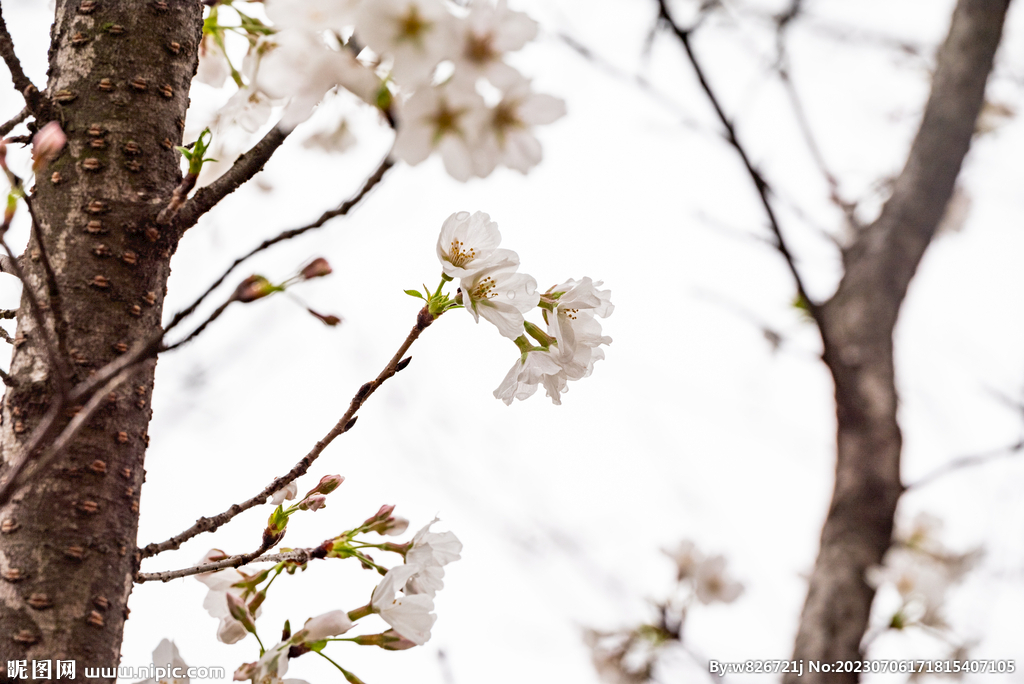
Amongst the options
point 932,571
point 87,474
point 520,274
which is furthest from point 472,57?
point 932,571

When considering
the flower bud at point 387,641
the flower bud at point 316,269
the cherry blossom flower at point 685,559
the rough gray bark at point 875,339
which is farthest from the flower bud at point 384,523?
the cherry blossom flower at point 685,559

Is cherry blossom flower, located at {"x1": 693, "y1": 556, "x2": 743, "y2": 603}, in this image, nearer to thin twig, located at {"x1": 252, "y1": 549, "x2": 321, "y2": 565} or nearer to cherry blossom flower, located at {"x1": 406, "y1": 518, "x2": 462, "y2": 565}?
cherry blossom flower, located at {"x1": 406, "y1": 518, "x2": 462, "y2": 565}

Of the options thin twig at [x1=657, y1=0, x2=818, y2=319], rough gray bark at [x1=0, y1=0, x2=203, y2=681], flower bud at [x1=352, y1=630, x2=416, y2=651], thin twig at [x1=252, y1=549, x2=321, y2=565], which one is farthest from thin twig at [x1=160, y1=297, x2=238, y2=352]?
thin twig at [x1=657, y1=0, x2=818, y2=319]

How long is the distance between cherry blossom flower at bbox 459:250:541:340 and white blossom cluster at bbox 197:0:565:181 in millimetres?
205

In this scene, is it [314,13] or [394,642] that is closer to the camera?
[314,13]

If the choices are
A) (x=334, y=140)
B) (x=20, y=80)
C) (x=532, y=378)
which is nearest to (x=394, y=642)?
(x=532, y=378)

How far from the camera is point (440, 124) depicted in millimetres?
520

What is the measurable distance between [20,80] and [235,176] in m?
0.24

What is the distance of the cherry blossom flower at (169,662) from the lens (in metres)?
0.79

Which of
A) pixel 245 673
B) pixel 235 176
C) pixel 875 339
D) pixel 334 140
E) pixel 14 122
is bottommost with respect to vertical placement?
pixel 245 673

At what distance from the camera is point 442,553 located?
0.85 meters

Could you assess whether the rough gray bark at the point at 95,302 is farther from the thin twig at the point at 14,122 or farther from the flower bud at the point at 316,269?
the flower bud at the point at 316,269

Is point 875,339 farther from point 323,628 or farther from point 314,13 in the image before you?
point 314,13

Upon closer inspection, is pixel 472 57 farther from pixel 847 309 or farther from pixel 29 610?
pixel 847 309
